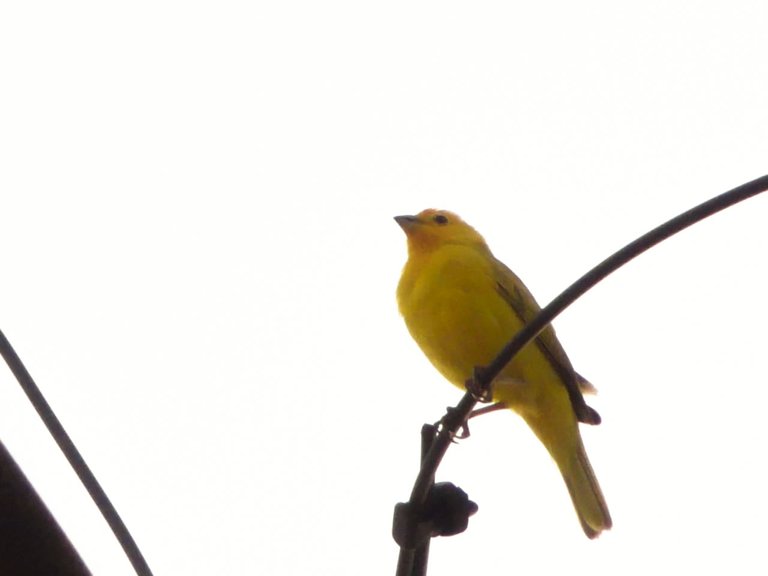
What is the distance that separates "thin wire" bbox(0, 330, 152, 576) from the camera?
182cm

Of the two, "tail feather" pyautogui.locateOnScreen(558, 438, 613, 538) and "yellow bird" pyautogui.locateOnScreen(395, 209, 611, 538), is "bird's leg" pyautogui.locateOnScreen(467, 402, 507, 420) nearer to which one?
"yellow bird" pyautogui.locateOnScreen(395, 209, 611, 538)

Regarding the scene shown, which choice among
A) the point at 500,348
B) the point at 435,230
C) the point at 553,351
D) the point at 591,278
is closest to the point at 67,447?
the point at 591,278

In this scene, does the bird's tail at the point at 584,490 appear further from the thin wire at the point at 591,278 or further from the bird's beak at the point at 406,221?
the thin wire at the point at 591,278

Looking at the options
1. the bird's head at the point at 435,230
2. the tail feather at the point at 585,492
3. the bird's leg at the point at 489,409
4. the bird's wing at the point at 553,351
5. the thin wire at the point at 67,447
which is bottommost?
the thin wire at the point at 67,447

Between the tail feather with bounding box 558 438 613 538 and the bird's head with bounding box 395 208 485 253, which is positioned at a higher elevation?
the bird's head with bounding box 395 208 485 253

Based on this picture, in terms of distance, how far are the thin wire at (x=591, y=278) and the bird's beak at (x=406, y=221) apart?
373cm

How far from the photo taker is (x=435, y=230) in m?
6.77

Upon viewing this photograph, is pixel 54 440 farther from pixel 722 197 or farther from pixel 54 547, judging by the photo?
pixel 722 197

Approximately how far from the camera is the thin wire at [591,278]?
270 centimetres

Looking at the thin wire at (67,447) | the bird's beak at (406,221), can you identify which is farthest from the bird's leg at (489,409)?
the thin wire at (67,447)

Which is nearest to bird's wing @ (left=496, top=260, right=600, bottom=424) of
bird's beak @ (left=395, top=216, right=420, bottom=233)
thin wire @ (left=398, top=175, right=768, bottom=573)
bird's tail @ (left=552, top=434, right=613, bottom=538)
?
bird's tail @ (left=552, top=434, right=613, bottom=538)

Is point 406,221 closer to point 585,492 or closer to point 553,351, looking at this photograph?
point 553,351

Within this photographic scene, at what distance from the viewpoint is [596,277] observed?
113 inches

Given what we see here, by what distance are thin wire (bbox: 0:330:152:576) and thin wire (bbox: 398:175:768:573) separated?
0.82 m
